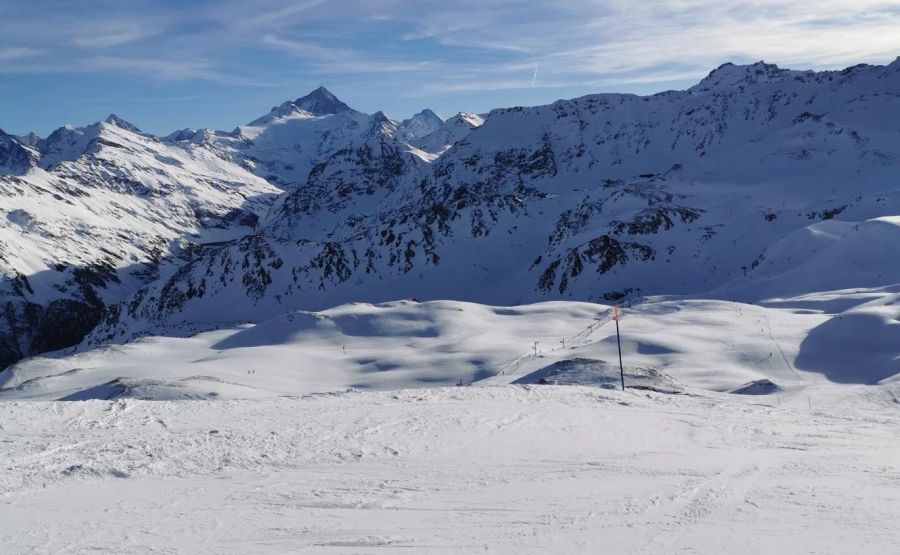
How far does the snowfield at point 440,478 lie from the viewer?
1138 cm

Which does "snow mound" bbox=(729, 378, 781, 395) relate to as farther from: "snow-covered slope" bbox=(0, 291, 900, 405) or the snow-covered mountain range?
the snow-covered mountain range

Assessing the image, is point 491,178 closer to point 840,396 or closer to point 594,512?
point 840,396

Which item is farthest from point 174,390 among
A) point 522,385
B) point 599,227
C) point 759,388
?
point 599,227

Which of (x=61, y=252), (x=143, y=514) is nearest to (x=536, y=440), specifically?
(x=143, y=514)

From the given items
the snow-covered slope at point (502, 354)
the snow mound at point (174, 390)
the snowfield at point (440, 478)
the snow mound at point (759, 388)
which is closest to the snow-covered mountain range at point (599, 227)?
the snow-covered slope at point (502, 354)

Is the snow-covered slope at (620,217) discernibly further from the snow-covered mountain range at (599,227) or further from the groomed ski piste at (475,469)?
the groomed ski piste at (475,469)

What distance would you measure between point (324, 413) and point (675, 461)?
9.08m

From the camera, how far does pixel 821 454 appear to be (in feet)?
53.6

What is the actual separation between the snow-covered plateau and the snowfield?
77mm

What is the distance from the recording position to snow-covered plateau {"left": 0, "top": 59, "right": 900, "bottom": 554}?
39.9ft

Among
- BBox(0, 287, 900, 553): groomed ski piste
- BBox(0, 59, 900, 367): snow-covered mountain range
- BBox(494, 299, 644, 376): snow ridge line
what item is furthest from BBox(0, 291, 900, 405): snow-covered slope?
BBox(0, 59, 900, 367): snow-covered mountain range

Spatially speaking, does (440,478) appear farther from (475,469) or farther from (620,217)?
(620,217)

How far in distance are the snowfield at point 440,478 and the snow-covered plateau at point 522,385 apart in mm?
77

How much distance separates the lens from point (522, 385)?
957 inches
